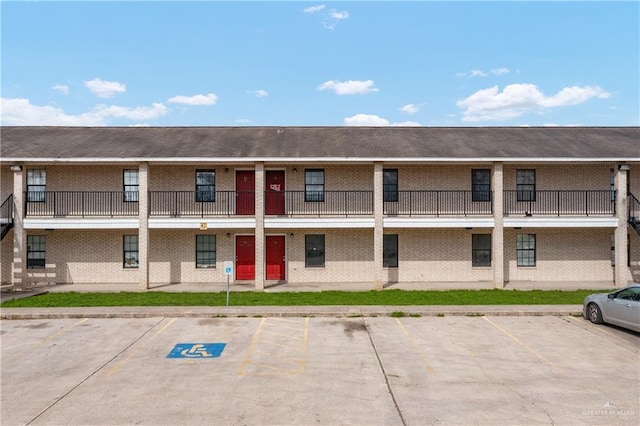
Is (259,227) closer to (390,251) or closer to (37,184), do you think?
(390,251)

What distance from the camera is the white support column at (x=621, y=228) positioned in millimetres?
17656

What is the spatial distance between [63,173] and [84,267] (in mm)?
4166

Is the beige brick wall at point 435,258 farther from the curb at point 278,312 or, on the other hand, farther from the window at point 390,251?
the curb at point 278,312

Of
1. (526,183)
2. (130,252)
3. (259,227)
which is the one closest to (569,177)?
(526,183)

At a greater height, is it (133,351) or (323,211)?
(323,211)

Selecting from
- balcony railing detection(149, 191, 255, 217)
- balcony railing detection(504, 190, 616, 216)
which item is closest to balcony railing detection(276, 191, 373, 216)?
balcony railing detection(149, 191, 255, 217)

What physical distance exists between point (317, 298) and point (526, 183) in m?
11.0

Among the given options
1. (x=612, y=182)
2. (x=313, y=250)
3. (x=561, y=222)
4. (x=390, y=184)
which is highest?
(x=612, y=182)

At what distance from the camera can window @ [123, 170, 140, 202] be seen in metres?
18.8

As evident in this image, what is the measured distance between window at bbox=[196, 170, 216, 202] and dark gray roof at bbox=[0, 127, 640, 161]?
1229 mm

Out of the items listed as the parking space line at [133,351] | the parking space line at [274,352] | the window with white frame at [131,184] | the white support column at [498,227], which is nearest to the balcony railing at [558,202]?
the white support column at [498,227]

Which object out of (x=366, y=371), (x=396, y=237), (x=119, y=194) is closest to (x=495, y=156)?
(x=396, y=237)

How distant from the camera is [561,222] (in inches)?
697

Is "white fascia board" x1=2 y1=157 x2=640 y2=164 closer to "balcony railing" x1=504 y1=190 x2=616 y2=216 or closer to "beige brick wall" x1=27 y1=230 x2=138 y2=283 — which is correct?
"balcony railing" x1=504 y1=190 x2=616 y2=216
